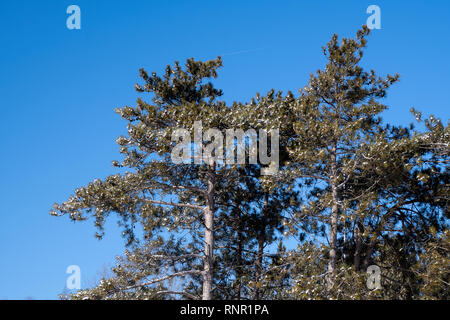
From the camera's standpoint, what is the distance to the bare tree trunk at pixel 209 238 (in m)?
16.4

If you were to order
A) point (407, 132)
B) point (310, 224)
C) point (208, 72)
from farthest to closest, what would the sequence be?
point (208, 72)
point (407, 132)
point (310, 224)

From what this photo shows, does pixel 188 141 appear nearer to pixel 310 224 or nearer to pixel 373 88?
pixel 310 224

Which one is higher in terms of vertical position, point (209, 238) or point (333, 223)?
point (333, 223)

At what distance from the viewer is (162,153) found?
1620 cm

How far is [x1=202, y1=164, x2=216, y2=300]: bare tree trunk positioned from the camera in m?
16.4

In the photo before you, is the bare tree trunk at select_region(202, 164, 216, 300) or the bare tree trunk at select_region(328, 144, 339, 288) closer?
the bare tree trunk at select_region(328, 144, 339, 288)

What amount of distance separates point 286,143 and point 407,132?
147 inches

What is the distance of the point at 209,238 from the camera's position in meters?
16.8

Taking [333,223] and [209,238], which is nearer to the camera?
[333,223]

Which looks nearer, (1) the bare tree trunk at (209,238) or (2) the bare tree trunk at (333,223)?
(2) the bare tree trunk at (333,223)
